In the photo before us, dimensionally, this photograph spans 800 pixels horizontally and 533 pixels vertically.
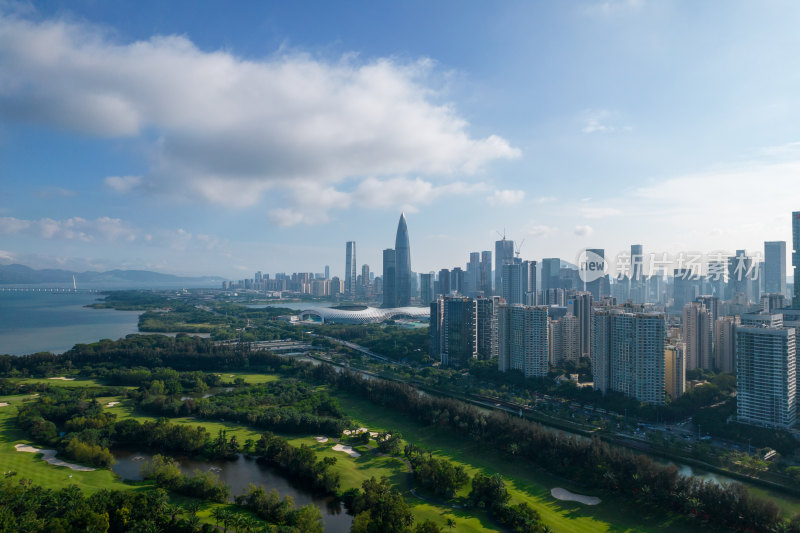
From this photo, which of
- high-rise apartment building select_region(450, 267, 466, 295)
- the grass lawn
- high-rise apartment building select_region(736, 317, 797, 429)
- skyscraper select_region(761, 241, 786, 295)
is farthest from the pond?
high-rise apartment building select_region(450, 267, 466, 295)

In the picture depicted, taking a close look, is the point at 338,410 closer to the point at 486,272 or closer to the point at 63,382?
the point at 63,382

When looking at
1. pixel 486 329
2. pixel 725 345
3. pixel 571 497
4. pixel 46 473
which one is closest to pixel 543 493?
pixel 571 497

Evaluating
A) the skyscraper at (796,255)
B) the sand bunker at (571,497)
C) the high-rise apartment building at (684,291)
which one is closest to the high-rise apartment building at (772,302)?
the skyscraper at (796,255)

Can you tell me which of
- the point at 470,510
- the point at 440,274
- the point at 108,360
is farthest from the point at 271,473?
the point at 440,274

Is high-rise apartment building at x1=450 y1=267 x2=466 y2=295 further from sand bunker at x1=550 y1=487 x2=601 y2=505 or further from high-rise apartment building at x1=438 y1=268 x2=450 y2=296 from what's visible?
sand bunker at x1=550 y1=487 x2=601 y2=505

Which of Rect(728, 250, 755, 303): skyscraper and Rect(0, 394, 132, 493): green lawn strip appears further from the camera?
Rect(728, 250, 755, 303): skyscraper

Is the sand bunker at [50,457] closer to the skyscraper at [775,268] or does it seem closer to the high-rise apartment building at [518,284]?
the high-rise apartment building at [518,284]

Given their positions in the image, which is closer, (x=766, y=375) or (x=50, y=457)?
(x=50, y=457)
